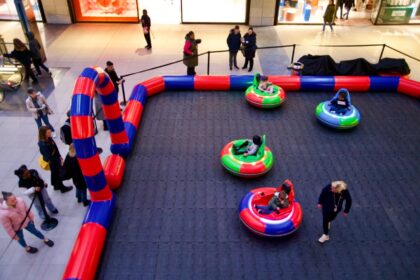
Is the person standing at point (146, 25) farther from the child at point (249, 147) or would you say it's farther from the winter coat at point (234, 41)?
the child at point (249, 147)

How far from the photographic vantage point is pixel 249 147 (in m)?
7.34

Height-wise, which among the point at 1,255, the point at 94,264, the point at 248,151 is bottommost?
the point at 1,255

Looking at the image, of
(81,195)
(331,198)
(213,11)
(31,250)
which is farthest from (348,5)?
(31,250)

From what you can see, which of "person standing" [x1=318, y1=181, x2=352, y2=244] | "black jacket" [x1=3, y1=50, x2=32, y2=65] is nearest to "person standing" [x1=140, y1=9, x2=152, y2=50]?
"black jacket" [x1=3, y1=50, x2=32, y2=65]

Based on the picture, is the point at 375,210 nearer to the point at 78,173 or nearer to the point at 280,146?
the point at 280,146

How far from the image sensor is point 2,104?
10188 mm

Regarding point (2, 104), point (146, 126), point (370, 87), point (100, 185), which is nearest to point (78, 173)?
point (100, 185)

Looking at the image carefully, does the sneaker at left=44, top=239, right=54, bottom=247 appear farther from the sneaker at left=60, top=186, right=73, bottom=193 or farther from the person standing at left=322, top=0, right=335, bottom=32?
the person standing at left=322, top=0, right=335, bottom=32

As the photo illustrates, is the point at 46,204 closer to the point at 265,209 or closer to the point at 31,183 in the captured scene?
the point at 31,183

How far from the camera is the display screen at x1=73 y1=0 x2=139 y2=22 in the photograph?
15.7m

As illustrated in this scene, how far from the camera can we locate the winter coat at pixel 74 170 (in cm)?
629

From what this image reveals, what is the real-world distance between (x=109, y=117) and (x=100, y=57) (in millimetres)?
6474

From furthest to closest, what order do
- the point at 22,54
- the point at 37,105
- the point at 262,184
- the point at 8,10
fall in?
the point at 8,10 < the point at 22,54 < the point at 37,105 < the point at 262,184

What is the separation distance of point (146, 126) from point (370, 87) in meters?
6.36
